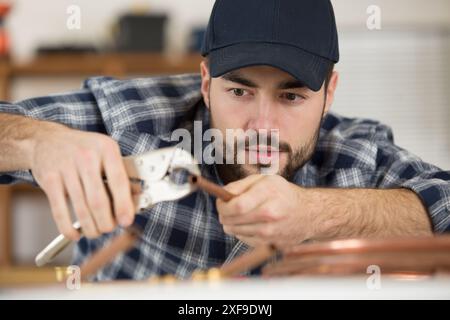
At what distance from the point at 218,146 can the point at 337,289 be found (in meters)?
0.72

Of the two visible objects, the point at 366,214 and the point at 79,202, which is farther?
the point at 366,214

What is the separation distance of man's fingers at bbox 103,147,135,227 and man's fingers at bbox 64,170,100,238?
34 mm

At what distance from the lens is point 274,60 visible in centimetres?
103

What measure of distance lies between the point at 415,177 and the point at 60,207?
65cm

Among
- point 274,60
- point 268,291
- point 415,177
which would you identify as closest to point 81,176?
point 268,291

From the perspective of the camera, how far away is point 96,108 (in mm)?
1281

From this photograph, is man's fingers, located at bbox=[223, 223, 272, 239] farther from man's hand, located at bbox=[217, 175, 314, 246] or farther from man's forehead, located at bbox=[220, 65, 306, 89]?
man's forehead, located at bbox=[220, 65, 306, 89]

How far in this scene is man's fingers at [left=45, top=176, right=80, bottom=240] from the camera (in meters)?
0.74

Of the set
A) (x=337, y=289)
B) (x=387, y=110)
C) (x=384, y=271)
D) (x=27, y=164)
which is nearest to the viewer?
(x=337, y=289)

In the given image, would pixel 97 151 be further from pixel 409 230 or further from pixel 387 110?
pixel 387 110

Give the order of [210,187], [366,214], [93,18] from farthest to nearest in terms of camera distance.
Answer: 1. [93,18]
2. [366,214]
3. [210,187]

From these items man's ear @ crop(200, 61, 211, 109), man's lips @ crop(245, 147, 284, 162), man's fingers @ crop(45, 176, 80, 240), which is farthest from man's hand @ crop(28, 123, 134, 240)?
man's ear @ crop(200, 61, 211, 109)

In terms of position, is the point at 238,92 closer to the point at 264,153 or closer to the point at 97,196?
the point at 264,153
